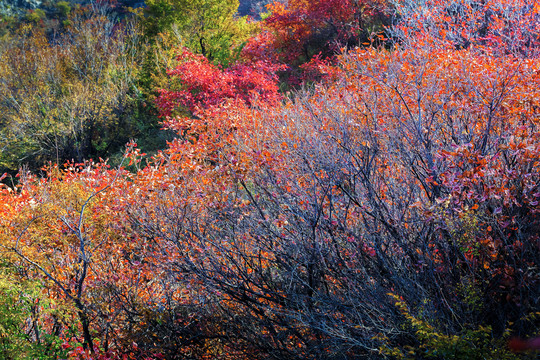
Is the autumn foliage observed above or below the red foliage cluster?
below

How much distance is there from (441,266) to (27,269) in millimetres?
5139

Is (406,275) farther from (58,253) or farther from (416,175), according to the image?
(58,253)

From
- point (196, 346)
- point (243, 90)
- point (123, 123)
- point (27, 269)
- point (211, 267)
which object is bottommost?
point (196, 346)

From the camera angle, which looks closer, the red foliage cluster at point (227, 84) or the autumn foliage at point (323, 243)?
the autumn foliage at point (323, 243)

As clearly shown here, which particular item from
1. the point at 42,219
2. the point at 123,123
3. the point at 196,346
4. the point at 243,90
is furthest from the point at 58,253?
the point at 123,123

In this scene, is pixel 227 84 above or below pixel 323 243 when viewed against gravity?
above

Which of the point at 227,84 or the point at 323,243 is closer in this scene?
the point at 323,243

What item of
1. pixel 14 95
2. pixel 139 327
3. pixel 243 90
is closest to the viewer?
pixel 139 327

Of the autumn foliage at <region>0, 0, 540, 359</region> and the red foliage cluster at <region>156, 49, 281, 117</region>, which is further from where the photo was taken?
the red foliage cluster at <region>156, 49, 281, 117</region>

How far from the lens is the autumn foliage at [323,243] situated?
412cm

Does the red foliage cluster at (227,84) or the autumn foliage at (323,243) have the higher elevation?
the red foliage cluster at (227,84)

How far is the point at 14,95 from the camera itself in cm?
1789

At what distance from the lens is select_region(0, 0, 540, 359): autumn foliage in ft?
13.5

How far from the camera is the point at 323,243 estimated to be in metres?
5.21
